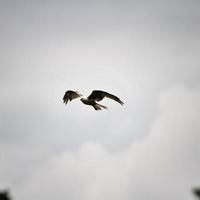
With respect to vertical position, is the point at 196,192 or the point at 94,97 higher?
the point at 94,97

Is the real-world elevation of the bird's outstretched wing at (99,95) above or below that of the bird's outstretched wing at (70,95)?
below

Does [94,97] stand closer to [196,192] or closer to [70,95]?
[70,95]

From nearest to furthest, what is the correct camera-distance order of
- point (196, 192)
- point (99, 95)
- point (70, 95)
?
1. point (196, 192)
2. point (99, 95)
3. point (70, 95)

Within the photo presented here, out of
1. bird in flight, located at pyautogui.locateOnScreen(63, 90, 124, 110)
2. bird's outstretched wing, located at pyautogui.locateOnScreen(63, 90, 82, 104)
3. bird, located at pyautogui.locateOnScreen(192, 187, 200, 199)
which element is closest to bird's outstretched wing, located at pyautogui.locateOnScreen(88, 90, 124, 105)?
bird in flight, located at pyautogui.locateOnScreen(63, 90, 124, 110)

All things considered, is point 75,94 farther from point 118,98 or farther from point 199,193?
point 199,193

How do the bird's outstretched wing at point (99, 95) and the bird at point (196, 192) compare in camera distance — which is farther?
the bird's outstretched wing at point (99, 95)

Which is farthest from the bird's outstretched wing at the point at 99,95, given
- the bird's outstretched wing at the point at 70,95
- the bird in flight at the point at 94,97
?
the bird's outstretched wing at the point at 70,95

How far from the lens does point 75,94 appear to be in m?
36.8

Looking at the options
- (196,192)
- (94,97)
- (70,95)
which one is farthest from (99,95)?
(196,192)

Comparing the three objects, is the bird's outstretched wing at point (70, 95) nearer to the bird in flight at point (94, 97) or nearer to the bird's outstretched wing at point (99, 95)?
the bird in flight at point (94, 97)

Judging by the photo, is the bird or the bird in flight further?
the bird in flight

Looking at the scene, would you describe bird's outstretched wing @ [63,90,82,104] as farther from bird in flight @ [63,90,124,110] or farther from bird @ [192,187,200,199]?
bird @ [192,187,200,199]

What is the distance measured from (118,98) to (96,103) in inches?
122

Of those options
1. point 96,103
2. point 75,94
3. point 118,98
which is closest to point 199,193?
point 118,98
